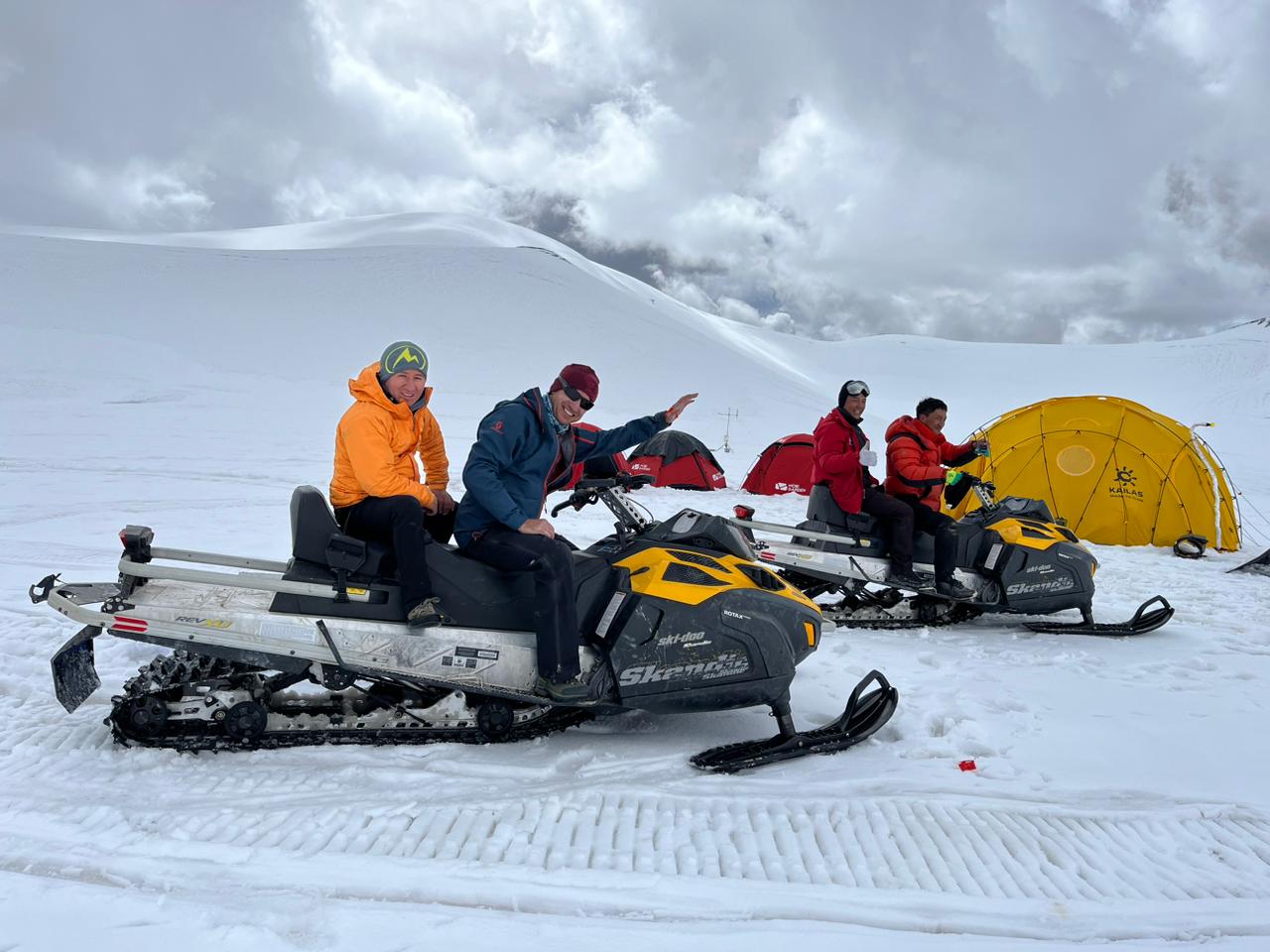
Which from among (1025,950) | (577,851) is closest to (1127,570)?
(1025,950)

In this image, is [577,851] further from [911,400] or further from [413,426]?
[911,400]

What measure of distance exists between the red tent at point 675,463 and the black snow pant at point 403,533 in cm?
962

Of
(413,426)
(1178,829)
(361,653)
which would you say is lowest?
(1178,829)

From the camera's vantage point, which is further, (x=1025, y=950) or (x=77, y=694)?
(x=77, y=694)

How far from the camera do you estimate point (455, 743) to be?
335cm

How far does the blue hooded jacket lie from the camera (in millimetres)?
3262

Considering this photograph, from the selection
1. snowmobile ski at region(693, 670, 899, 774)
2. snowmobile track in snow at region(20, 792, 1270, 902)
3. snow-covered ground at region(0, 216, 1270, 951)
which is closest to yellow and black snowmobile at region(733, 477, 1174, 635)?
snow-covered ground at region(0, 216, 1270, 951)

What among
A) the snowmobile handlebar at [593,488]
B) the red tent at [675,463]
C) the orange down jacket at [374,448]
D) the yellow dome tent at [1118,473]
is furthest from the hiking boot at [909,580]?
the red tent at [675,463]

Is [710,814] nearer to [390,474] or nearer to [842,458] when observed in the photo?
[390,474]

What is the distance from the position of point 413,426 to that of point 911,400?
2727 inches

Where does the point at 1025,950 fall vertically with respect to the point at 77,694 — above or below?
below

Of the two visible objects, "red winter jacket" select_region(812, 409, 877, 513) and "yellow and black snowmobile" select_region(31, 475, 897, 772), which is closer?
"yellow and black snowmobile" select_region(31, 475, 897, 772)

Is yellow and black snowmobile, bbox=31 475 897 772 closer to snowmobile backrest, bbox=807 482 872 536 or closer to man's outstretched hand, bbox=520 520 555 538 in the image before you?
man's outstretched hand, bbox=520 520 555 538

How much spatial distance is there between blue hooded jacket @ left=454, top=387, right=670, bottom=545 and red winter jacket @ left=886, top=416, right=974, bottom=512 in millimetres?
3092
